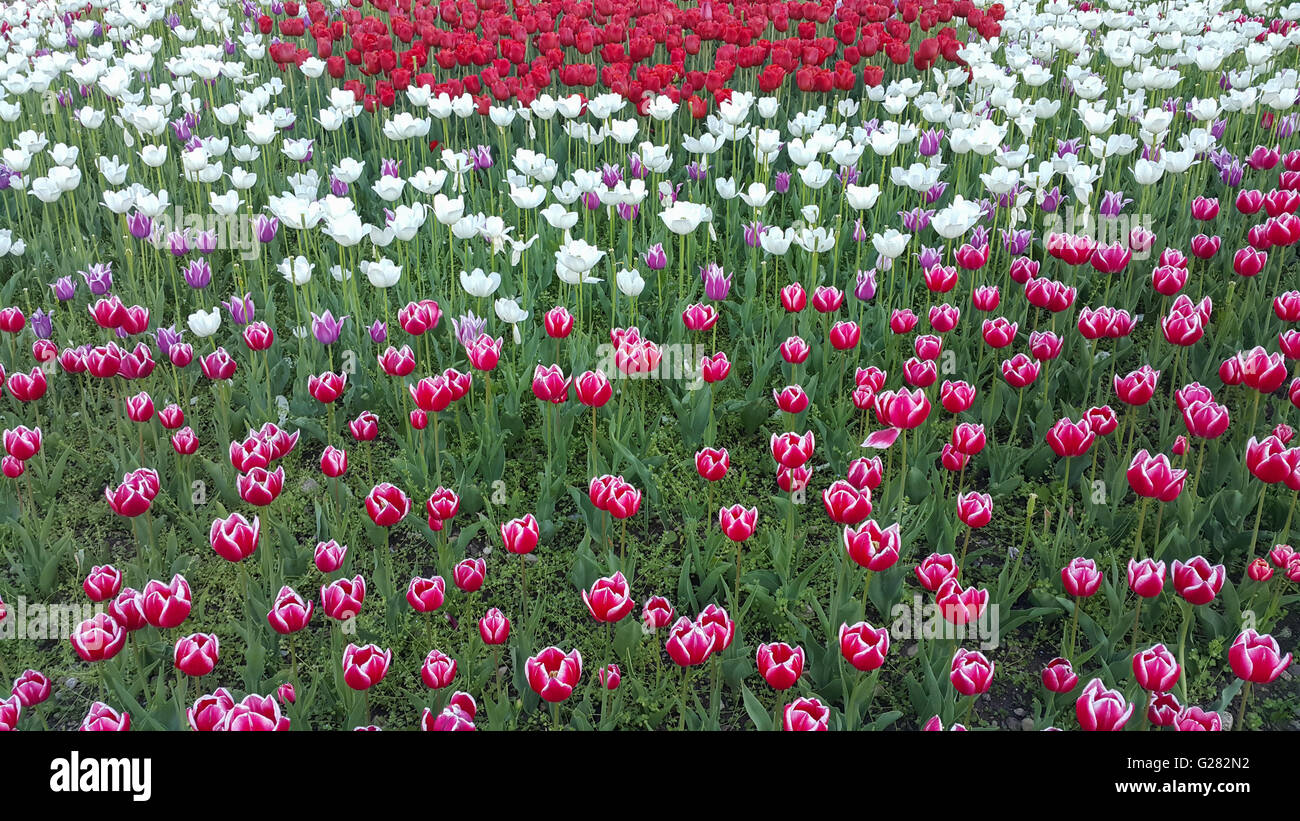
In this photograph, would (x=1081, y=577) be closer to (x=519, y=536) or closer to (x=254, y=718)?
(x=519, y=536)

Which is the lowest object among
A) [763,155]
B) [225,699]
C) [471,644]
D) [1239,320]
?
[471,644]

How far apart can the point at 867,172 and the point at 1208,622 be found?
378 centimetres

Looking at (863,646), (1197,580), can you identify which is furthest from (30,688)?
(1197,580)

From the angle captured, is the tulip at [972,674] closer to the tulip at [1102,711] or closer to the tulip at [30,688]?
the tulip at [1102,711]

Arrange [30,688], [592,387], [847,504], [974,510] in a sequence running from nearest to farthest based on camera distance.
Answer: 1. [30,688]
2. [847,504]
3. [974,510]
4. [592,387]

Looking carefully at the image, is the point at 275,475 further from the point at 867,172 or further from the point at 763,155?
the point at 867,172

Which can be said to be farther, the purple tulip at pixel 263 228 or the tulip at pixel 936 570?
the purple tulip at pixel 263 228

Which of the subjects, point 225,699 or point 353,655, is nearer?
point 225,699

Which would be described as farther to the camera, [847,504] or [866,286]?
[866,286]

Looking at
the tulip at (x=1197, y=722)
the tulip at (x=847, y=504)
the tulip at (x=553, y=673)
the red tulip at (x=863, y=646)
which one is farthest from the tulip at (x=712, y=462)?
the tulip at (x=1197, y=722)

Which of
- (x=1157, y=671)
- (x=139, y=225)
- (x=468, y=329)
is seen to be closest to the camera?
(x=1157, y=671)

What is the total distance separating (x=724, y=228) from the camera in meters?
5.87

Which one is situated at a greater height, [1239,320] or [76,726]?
[1239,320]
